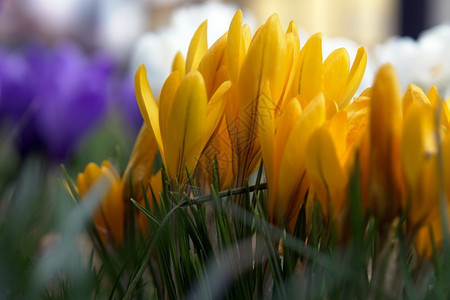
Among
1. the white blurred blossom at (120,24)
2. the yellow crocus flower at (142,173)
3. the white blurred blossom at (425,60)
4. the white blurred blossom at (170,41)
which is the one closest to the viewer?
the yellow crocus flower at (142,173)

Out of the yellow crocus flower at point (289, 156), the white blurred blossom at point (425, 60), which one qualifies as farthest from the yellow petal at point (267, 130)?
the white blurred blossom at point (425, 60)

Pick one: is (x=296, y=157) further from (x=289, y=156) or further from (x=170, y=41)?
(x=170, y=41)

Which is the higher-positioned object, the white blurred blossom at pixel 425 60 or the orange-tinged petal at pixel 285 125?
the orange-tinged petal at pixel 285 125

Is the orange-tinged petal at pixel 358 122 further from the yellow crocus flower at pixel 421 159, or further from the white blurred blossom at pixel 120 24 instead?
the white blurred blossom at pixel 120 24

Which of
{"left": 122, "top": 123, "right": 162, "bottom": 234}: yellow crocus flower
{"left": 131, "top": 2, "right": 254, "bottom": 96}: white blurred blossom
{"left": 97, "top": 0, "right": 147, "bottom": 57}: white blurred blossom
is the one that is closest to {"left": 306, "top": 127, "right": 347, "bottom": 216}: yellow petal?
{"left": 122, "top": 123, "right": 162, "bottom": 234}: yellow crocus flower

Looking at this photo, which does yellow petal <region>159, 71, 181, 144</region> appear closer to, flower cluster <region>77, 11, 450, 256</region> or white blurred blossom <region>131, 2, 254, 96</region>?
flower cluster <region>77, 11, 450, 256</region>

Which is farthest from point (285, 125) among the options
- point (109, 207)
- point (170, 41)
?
point (170, 41)

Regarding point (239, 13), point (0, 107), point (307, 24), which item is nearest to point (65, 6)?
point (307, 24)
